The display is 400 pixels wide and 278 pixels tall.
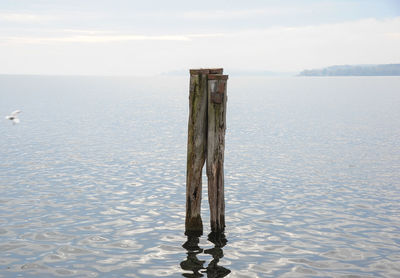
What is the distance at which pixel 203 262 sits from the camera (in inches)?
486

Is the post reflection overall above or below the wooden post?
below

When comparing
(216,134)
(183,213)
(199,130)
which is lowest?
(183,213)

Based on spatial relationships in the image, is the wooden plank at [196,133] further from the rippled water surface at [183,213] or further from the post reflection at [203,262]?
the rippled water surface at [183,213]

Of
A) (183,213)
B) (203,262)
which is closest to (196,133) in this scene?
(203,262)

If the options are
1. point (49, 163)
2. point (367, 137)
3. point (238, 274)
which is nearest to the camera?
point (238, 274)

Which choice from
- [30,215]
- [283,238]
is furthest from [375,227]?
[30,215]

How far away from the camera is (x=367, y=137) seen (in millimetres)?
39156

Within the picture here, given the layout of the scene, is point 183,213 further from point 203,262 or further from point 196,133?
point 203,262

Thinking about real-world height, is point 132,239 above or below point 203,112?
below

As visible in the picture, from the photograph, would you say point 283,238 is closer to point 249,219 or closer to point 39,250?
point 249,219

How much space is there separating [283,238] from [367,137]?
27482mm

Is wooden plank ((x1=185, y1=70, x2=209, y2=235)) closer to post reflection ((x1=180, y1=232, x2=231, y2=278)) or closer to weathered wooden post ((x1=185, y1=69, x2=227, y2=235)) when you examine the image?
weathered wooden post ((x1=185, y1=69, x2=227, y2=235))

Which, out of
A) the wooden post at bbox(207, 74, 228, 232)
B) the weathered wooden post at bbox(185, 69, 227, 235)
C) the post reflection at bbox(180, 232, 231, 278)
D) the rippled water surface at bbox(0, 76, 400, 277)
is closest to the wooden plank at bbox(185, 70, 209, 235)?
the weathered wooden post at bbox(185, 69, 227, 235)

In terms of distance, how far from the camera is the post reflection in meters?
11.7
